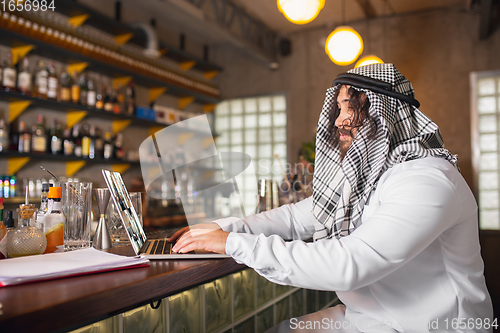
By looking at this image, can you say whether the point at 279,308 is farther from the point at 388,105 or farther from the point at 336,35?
the point at 336,35

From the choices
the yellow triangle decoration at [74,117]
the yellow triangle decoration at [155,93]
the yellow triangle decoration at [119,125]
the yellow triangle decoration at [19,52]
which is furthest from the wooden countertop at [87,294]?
the yellow triangle decoration at [155,93]

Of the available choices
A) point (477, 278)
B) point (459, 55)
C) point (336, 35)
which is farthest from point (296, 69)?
point (477, 278)

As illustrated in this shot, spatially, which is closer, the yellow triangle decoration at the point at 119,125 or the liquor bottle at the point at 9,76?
the liquor bottle at the point at 9,76

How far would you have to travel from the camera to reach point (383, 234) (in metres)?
0.77

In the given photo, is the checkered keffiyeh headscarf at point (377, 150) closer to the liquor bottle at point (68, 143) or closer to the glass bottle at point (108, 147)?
the liquor bottle at point (68, 143)

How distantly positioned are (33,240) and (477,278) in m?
1.09

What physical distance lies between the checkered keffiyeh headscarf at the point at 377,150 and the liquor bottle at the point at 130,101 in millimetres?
3165

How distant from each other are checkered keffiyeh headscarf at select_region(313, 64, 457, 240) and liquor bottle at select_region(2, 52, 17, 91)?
8.52 feet

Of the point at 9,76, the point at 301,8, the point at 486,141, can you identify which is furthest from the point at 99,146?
the point at 486,141

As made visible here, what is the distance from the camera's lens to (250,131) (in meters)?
5.65

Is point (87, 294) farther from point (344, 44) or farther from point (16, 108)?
point (16, 108)

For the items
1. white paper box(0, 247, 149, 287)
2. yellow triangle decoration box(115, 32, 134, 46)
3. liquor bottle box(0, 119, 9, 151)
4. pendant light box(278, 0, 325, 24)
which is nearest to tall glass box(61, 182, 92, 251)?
white paper box(0, 247, 149, 287)

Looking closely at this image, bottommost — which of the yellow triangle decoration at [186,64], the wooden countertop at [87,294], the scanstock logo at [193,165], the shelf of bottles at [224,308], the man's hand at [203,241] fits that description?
the shelf of bottles at [224,308]

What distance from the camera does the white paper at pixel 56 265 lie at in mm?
665
